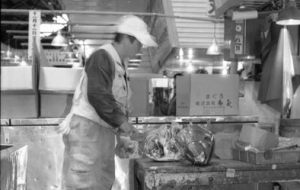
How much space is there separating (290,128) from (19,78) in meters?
2.35

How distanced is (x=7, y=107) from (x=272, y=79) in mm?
2328

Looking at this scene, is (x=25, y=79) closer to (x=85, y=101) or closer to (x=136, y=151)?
(x=85, y=101)

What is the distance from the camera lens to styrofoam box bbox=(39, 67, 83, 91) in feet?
11.2

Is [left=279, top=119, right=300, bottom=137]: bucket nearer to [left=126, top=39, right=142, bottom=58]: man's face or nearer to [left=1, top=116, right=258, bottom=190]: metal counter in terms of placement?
[left=1, top=116, right=258, bottom=190]: metal counter

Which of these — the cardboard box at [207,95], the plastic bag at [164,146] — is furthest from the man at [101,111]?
the cardboard box at [207,95]

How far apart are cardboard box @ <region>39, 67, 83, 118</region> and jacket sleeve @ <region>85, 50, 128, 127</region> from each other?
1.86 feet

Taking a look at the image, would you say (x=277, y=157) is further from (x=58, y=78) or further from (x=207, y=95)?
(x=58, y=78)

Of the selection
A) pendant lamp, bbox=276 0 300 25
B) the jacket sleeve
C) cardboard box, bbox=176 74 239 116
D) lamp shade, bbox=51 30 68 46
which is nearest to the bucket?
cardboard box, bbox=176 74 239 116

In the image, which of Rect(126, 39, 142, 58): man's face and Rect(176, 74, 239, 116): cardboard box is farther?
Rect(176, 74, 239, 116): cardboard box

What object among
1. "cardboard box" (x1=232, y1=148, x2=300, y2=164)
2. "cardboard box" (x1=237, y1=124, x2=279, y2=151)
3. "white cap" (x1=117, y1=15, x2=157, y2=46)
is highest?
"white cap" (x1=117, y1=15, x2=157, y2=46)

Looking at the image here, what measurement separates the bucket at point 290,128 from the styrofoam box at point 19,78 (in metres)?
2.23

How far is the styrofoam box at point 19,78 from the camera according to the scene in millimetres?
3311

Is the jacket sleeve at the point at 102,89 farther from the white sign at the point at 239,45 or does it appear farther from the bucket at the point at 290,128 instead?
the bucket at the point at 290,128

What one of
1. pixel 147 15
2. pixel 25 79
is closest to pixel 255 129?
pixel 147 15
